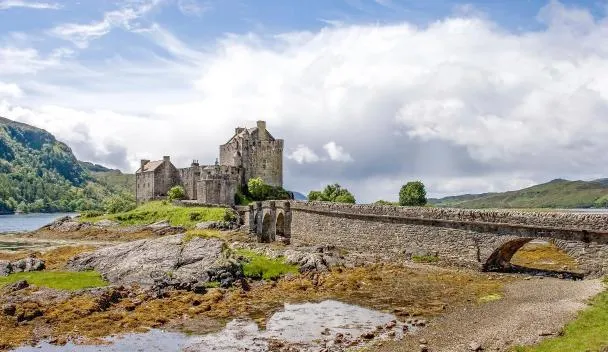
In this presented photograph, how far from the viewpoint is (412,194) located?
331 feet

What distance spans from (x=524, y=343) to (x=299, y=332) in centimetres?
984

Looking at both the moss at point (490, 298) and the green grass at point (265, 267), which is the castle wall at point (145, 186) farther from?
the moss at point (490, 298)

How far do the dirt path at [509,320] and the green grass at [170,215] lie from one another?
58015 mm

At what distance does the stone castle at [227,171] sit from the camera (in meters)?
97.6

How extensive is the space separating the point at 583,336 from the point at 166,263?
2657 cm

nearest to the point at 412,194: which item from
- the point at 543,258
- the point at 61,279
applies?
the point at 543,258

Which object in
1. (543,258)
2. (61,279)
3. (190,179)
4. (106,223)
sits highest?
(190,179)

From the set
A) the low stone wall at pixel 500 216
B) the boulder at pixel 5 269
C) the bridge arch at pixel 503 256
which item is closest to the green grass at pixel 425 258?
the low stone wall at pixel 500 216

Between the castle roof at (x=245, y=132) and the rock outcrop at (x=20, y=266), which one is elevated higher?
the castle roof at (x=245, y=132)

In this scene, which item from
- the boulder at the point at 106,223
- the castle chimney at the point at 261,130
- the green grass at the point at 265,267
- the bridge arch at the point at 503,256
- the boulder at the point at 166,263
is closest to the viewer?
the boulder at the point at 166,263

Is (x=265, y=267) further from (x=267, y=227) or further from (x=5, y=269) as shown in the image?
(x=267, y=227)

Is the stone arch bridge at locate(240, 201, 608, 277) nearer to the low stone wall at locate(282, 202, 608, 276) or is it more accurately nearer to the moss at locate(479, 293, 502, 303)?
the low stone wall at locate(282, 202, 608, 276)

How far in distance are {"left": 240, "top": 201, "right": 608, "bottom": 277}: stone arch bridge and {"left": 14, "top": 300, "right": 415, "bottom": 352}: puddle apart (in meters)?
13.3

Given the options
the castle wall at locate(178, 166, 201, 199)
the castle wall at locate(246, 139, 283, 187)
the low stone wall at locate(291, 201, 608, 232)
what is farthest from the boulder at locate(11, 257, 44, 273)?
the castle wall at locate(178, 166, 201, 199)
